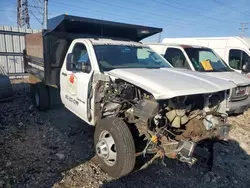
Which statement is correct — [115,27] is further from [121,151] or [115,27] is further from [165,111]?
[121,151]

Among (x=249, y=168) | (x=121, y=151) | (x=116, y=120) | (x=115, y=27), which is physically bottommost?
(x=249, y=168)

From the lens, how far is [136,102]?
326 cm

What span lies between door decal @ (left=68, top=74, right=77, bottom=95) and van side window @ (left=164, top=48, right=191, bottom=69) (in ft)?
12.6

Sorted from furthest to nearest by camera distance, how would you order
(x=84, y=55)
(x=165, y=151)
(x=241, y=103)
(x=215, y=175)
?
(x=241, y=103) → (x=84, y=55) → (x=215, y=175) → (x=165, y=151)

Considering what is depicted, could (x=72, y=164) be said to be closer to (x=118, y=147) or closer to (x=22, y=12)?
(x=118, y=147)

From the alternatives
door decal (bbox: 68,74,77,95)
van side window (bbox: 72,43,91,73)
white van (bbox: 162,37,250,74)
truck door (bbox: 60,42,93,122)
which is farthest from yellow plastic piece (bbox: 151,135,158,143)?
white van (bbox: 162,37,250,74)

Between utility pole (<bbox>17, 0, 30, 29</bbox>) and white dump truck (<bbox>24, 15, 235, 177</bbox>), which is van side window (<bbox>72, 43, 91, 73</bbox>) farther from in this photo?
utility pole (<bbox>17, 0, 30, 29</bbox>)

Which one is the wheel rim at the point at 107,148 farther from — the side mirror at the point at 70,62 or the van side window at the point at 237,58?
the van side window at the point at 237,58

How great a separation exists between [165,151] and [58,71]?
3381 millimetres

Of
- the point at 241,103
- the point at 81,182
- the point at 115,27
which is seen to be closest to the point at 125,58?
the point at 115,27

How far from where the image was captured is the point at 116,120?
10.5ft

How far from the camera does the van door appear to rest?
26.7 ft

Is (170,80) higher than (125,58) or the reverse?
A: the reverse

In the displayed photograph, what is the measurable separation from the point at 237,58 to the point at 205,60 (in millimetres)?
2333
